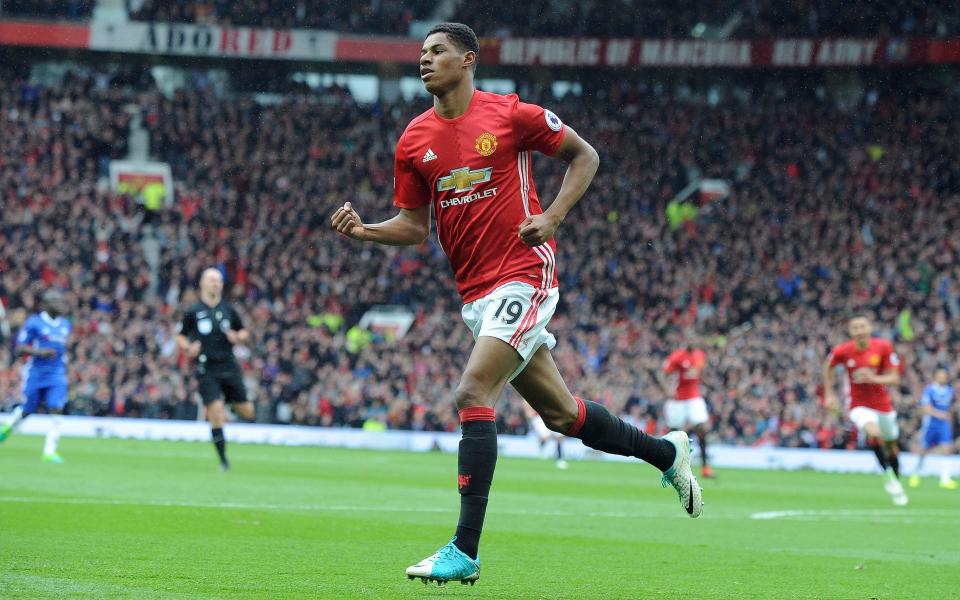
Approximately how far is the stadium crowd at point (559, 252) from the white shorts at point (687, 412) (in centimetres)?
558

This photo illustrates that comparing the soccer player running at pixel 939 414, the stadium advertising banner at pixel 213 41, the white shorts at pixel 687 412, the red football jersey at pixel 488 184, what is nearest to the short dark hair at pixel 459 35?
the red football jersey at pixel 488 184

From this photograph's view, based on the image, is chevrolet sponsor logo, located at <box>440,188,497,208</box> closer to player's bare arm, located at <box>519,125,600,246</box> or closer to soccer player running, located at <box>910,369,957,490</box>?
player's bare arm, located at <box>519,125,600,246</box>

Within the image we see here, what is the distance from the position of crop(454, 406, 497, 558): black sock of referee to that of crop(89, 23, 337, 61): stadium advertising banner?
34.4 metres

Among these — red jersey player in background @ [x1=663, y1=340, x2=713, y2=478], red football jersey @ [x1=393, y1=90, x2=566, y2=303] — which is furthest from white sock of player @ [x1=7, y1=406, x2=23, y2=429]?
red football jersey @ [x1=393, y1=90, x2=566, y2=303]

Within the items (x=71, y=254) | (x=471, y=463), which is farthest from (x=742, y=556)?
(x=71, y=254)

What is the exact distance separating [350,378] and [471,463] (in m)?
25.6

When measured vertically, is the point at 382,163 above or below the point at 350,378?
above

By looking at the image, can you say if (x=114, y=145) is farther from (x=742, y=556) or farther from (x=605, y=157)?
(x=742, y=556)

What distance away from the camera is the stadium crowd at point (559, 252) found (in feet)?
98.8

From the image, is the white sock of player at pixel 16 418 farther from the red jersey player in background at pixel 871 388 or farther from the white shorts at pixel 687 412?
the red jersey player in background at pixel 871 388

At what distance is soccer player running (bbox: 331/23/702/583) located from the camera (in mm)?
6242

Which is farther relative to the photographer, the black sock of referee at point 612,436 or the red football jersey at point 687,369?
the red football jersey at point 687,369

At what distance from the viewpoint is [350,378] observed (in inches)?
1238

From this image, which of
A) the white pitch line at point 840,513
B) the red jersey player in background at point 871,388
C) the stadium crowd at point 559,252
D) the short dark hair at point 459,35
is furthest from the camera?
the stadium crowd at point 559,252
